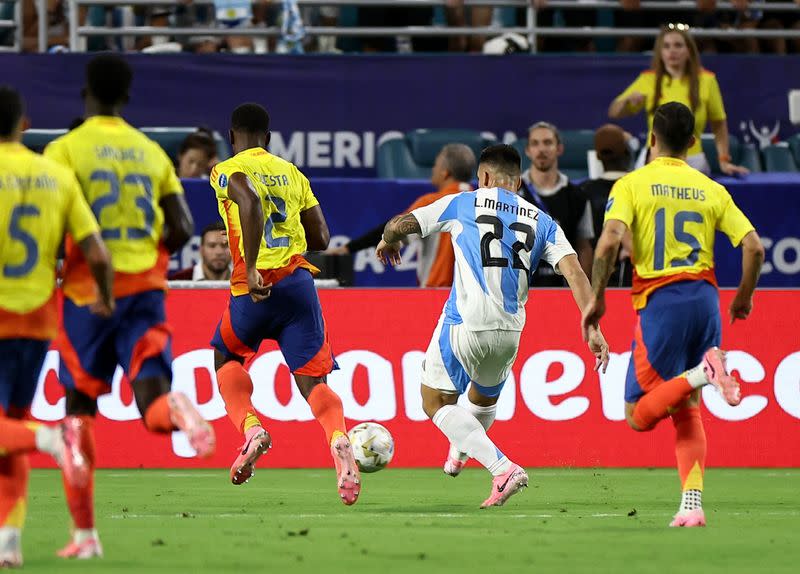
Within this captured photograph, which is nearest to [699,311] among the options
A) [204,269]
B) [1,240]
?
[1,240]

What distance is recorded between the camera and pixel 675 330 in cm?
855

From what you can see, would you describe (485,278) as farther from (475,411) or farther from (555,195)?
(555,195)

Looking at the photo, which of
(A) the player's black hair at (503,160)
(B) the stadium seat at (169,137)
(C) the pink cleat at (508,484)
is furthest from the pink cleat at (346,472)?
(B) the stadium seat at (169,137)

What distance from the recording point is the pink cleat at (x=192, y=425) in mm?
6500

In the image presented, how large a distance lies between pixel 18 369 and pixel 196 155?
27.0 ft

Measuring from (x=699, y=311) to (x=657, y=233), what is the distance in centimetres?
46

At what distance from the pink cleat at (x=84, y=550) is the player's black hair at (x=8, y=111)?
5.50 feet

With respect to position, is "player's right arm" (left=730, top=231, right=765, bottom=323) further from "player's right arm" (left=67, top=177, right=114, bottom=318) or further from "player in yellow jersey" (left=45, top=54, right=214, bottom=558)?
"player's right arm" (left=67, top=177, right=114, bottom=318)

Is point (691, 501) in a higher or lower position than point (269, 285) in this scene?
lower

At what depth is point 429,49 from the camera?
18.8m

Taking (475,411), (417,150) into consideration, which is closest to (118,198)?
(475,411)

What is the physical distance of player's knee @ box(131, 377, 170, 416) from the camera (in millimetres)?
6883

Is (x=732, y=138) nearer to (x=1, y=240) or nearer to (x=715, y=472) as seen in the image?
(x=715, y=472)

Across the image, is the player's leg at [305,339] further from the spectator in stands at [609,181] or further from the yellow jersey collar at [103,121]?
the spectator in stands at [609,181]
